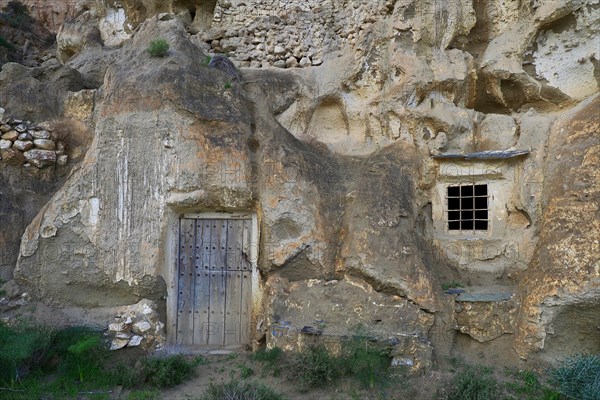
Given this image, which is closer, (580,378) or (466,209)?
(580,378)

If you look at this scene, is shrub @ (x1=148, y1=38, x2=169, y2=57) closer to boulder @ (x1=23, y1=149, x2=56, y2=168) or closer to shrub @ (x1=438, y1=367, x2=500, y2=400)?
boulder @ (x1=23, y1=149, x2=56, y2=168)

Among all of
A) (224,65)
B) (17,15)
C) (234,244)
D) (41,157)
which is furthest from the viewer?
(17,15)

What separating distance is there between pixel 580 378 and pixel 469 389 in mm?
1414

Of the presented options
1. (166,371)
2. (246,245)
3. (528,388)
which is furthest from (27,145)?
(528,388)

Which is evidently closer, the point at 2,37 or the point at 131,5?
the point at 131,5

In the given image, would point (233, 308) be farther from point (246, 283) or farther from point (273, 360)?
point (273, 360)

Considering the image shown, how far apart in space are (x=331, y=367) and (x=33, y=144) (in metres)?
6.39

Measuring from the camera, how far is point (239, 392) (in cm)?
611

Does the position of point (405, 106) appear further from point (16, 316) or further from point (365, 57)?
point (16, 316)

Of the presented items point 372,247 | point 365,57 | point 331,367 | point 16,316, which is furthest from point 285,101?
point 16,316

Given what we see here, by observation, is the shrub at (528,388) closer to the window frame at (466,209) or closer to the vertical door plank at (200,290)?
the window frame at (466,209)

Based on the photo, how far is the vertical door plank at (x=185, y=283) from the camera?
8.34m

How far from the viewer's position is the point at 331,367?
6641 millimetres

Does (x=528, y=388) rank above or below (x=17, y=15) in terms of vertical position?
below
